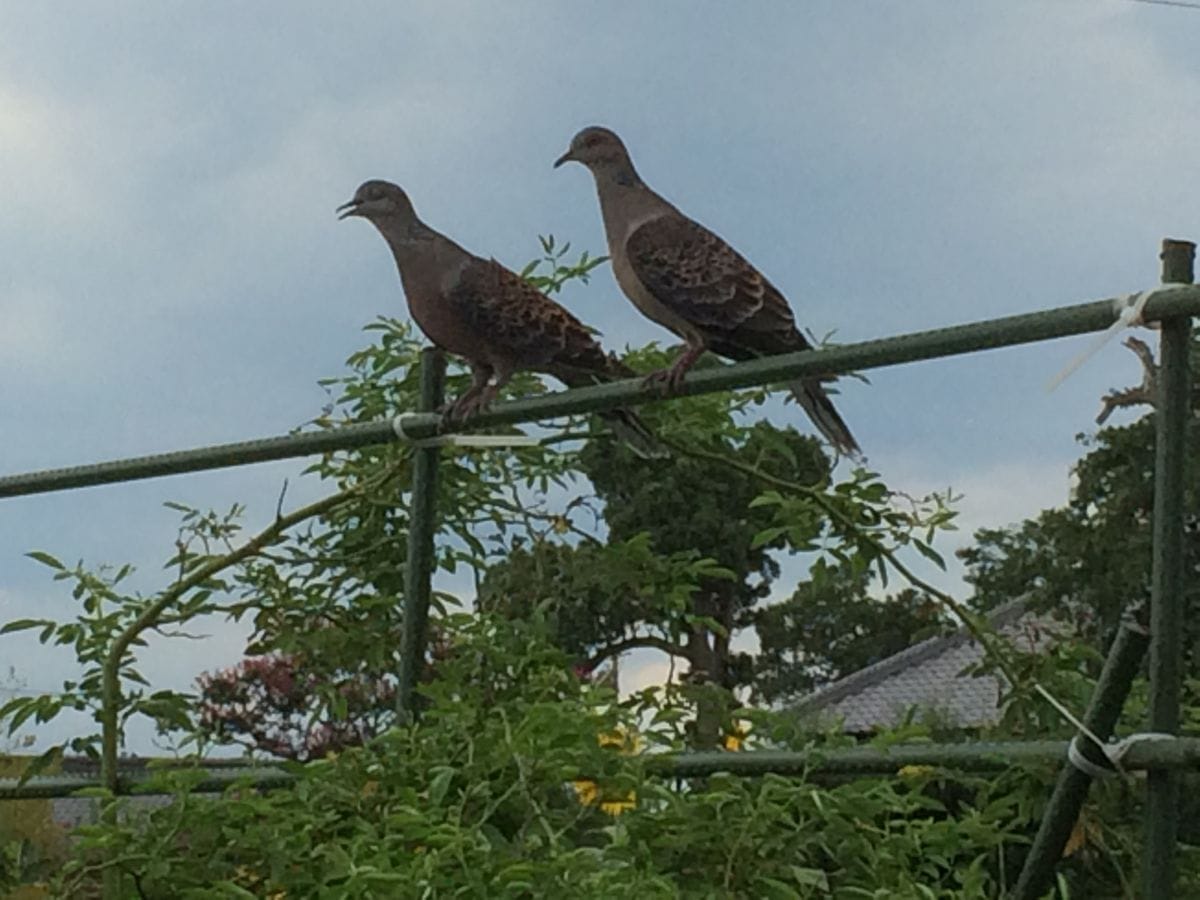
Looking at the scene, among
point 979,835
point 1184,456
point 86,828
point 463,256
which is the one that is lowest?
point 979,835

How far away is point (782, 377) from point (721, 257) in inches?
19.0

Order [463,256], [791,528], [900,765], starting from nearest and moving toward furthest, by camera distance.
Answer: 1. [900,765]
2. [791,528]
3. [463,256]

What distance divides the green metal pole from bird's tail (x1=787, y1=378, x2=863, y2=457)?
0.50 m

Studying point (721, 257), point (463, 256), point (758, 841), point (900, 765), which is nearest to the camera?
point (758, 841)

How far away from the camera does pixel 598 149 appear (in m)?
2.64

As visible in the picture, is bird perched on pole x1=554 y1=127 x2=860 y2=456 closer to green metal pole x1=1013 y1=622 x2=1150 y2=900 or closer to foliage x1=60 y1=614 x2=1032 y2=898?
foliage x1=60 y1=614 x2=1032 y2=898

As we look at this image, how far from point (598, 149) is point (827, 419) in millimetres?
656

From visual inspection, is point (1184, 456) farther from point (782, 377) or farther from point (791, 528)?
point (791, 528)

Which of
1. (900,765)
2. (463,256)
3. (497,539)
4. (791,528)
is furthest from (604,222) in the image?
(900,765)

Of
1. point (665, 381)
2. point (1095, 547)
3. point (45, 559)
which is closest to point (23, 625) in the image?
point (45, 559)

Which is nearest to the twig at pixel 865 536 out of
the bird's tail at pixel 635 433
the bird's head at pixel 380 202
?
the bird's tail at pixel 635 433

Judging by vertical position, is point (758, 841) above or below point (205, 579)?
below

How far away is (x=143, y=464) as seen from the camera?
2695 mm

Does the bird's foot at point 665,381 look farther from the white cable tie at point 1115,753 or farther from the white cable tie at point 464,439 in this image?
the white cable tie at point 1115,753
